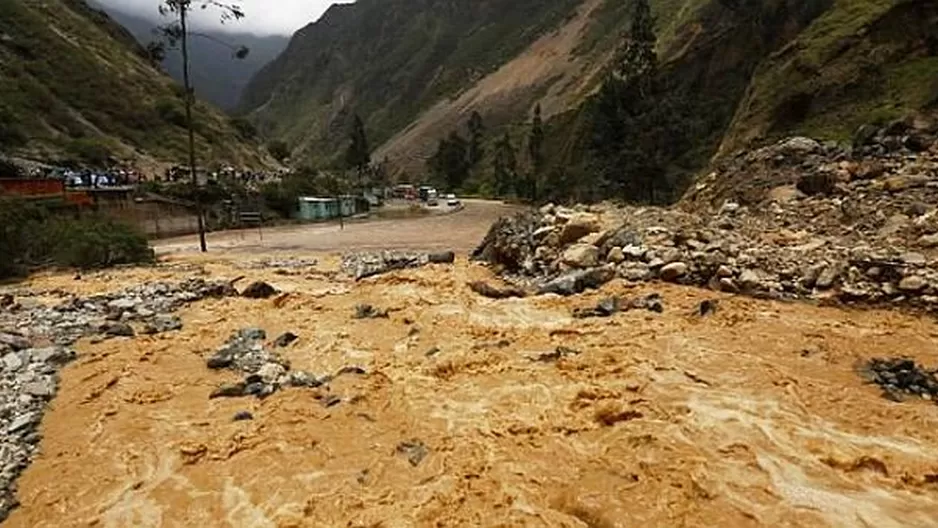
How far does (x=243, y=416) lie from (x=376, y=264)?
16.4m

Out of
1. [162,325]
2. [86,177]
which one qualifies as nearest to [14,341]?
[162,325]

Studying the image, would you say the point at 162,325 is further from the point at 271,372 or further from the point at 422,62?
the point at 422,62

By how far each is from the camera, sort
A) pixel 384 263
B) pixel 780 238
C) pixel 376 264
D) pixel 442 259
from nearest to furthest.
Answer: pixel 780 238
pixel 442 259
pixel 384 263
pixel 376 264

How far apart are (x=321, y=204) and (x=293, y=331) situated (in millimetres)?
42468

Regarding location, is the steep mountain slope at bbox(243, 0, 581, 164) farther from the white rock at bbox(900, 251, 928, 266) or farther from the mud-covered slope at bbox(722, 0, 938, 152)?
the white rock at bbox(900, 251, 928, 266)

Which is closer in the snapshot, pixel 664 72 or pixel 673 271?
pixel 673 271

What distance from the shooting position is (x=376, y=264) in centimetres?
2745

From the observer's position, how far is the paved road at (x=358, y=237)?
38.1 meters

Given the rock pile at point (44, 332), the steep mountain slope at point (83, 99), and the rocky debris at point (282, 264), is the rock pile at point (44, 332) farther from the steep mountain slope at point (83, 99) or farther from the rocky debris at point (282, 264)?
the steep mountain slope at point (83, 99)

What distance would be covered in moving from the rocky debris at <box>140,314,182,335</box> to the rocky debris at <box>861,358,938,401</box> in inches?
553

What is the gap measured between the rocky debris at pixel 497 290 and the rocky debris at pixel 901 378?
27.8 ft

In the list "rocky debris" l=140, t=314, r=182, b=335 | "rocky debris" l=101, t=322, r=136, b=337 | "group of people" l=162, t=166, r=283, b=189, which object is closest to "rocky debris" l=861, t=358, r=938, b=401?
"rocky debris" l=140, t=314, r=182, b=335

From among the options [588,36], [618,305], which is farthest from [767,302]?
[588,36]

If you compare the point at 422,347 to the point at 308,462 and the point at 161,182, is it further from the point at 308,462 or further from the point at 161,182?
the point at 161,182
